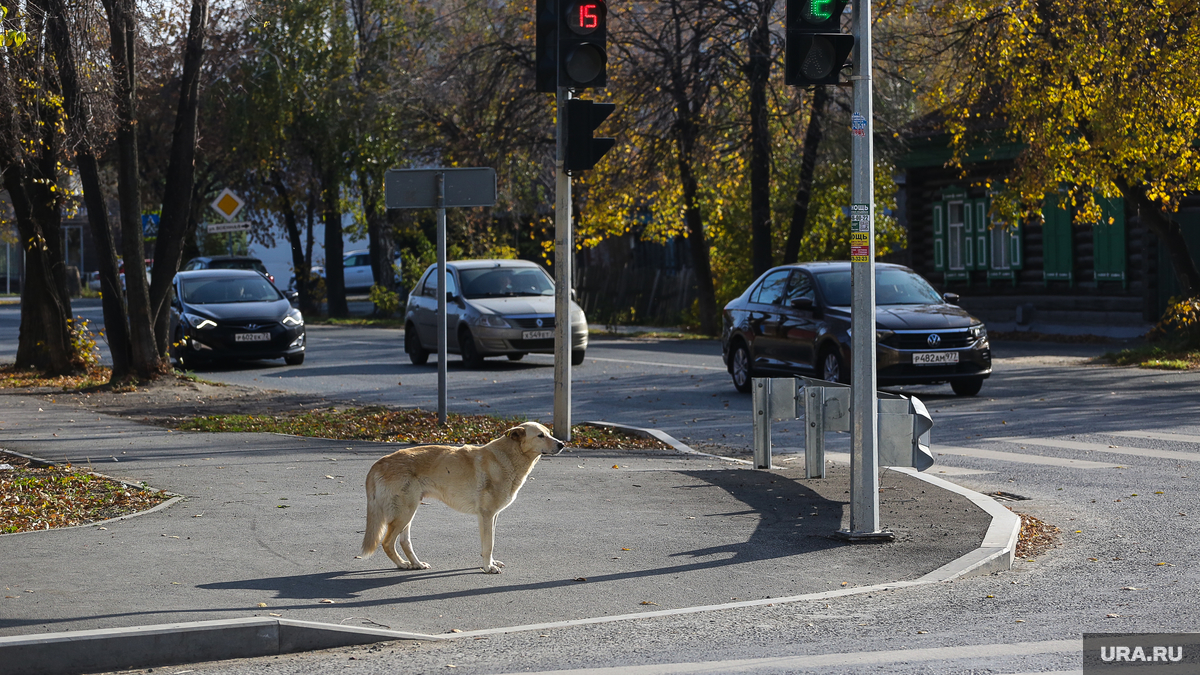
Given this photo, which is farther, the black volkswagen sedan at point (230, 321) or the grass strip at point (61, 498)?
the black volkswagen sedan at point (230, 321)

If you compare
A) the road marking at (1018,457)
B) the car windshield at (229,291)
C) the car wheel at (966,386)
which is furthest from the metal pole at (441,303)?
the car windshield at (229,291)

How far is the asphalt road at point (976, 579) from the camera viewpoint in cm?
563

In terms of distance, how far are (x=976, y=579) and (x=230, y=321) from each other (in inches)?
683

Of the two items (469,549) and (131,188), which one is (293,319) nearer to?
(131,188)

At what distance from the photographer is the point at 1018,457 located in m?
11.8

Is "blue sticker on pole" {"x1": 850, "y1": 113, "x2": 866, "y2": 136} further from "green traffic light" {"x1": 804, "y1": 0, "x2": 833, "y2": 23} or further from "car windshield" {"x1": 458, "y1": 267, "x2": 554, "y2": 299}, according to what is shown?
"car windshield" {"x1": 458, "y1": 267, "x2": 554, "y2": 299}

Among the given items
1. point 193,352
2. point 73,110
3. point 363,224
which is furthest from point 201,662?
point 363,224

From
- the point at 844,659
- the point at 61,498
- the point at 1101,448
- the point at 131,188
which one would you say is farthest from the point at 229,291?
the point at 844,659

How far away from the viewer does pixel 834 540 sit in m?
8.24

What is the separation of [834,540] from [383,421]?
23.4ft

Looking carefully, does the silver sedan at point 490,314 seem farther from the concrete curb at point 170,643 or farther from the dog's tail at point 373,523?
the concrete curb at point 170,643

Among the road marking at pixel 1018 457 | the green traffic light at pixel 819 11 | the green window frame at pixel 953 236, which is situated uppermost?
the green traffic light at pixel 819 11

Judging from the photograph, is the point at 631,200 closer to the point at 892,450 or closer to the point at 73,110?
the point at 73,110

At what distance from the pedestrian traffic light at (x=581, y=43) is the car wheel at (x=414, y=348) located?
1142 cm
